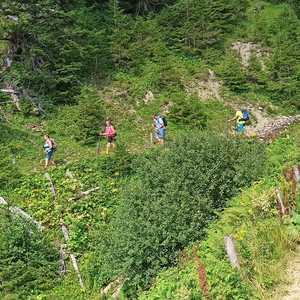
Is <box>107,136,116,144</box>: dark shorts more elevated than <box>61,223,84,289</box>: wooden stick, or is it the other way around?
<box>61,223,84,289</box>: wooden stick

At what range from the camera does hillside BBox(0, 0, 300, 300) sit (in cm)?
1312

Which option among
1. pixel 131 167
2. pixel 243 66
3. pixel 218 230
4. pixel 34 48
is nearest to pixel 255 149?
pixel 218 230

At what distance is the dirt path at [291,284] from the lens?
419 inches

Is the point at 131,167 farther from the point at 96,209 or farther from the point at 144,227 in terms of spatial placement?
the point at 144,227

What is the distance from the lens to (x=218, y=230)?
1311 cm

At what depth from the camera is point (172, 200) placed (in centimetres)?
1497

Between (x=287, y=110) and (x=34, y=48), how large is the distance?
47.1 feet

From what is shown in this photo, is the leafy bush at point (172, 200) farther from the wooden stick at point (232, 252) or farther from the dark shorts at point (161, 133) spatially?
the dark shorts at point (161, 133)

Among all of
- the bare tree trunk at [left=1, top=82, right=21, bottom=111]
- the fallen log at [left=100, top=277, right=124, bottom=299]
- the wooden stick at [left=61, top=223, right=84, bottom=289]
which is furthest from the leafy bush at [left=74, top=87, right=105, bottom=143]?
the fallen log at [left=100, top=277, right=124, bottom=299]

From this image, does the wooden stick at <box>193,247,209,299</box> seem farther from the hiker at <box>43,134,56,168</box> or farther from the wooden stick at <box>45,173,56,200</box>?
the hiker at <box>43,134,56,168</box>

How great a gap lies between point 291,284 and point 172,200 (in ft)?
15.6

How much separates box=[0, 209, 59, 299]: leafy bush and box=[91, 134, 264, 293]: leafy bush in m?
1.63

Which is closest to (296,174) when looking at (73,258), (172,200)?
(172,200)

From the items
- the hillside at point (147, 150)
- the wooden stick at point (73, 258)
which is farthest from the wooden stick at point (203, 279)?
the wooden stick at point (73, 258)
